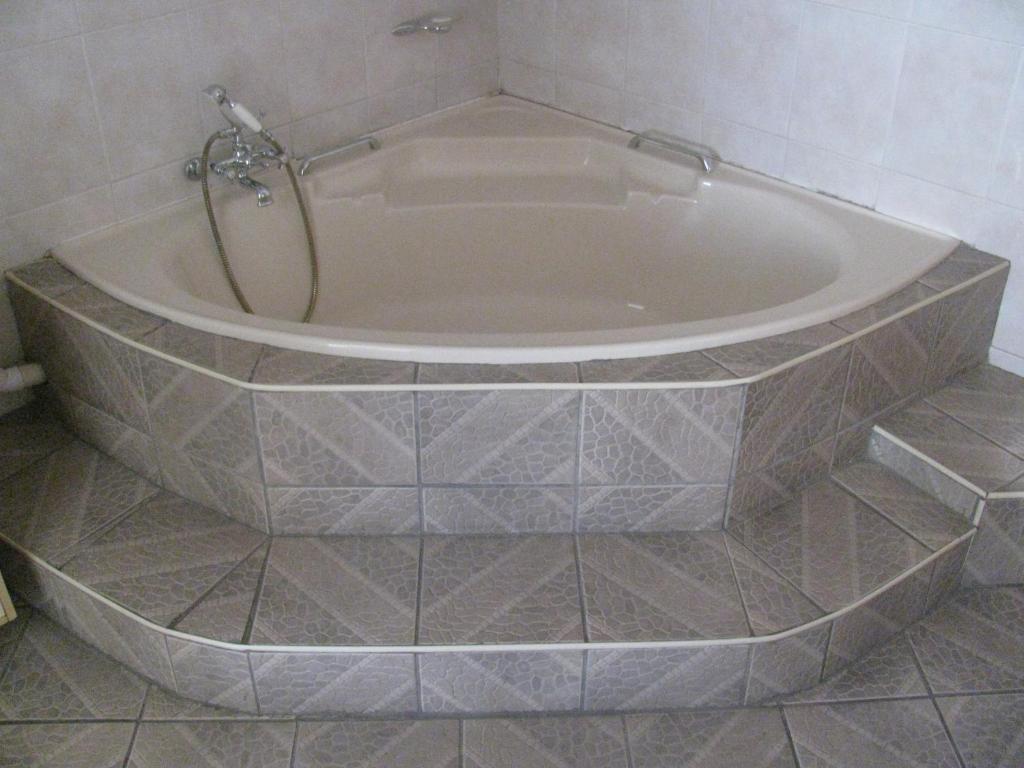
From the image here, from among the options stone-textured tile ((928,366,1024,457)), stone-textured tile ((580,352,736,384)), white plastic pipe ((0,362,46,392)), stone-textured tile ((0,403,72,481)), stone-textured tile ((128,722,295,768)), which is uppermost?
stone-textured tile ((580,352,736,384))

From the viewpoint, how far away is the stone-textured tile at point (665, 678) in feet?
5.57

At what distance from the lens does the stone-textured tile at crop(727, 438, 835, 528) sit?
6.16ft

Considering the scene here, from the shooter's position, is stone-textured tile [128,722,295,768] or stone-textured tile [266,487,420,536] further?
stone-textured tile [266,487,420,536]

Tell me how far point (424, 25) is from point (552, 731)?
5.62 ft

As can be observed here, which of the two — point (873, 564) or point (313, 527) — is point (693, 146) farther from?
point (313, 527)

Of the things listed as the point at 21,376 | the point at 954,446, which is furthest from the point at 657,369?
the point at 21,376

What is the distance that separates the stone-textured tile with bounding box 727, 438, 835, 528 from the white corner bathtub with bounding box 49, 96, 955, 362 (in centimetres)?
36

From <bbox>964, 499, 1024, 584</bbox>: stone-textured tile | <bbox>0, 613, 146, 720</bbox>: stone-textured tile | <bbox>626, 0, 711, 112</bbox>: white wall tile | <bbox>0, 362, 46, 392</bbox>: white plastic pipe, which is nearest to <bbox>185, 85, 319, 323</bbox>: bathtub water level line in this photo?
<bbox>0, 362, 46, 392</bbox>: white plastic pipe

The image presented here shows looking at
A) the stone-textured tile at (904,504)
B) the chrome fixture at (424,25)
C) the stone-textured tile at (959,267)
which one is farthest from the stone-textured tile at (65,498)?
the stone-textured tile at (959,267)

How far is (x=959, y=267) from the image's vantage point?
2.09 meters

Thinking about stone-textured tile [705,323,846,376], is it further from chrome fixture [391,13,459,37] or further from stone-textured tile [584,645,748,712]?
chrome fixture [391,13,459,37]

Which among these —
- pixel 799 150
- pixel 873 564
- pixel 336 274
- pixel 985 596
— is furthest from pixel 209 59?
pixel 985 596

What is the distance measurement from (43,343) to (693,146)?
60.2 inches

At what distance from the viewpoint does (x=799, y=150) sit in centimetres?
235
